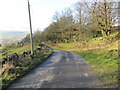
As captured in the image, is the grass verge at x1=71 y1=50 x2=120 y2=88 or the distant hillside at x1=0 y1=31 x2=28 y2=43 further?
the distant hillside at x1=0 y1=31 x2=28 y2=43

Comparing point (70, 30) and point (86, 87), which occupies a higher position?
point (70, 30)

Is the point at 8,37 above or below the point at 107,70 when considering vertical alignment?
above

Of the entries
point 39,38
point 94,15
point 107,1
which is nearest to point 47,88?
point 107,1

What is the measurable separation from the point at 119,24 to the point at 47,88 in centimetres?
2315

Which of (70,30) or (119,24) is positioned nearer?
(119,24)

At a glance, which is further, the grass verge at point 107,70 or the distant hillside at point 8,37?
the distant hillside at point 8,37

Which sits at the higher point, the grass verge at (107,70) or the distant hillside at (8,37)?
the distant hillside at (8,37)

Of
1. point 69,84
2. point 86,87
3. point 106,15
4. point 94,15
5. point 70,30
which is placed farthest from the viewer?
point 70,30

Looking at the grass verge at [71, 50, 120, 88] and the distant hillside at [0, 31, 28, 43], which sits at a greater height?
the distant hillside at [0, 31, 28, 43]

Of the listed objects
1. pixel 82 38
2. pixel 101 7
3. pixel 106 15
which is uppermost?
pixel 101 7

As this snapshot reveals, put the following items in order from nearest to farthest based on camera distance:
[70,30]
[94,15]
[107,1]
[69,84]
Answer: [69,84], [107,1], [94,15], [70,30]

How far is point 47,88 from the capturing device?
5512 millimetres

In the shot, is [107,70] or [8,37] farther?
[8,37]

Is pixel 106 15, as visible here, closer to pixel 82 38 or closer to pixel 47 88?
pixel 82 38
